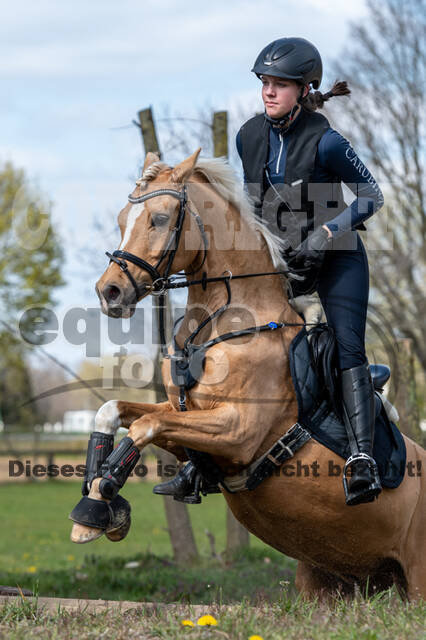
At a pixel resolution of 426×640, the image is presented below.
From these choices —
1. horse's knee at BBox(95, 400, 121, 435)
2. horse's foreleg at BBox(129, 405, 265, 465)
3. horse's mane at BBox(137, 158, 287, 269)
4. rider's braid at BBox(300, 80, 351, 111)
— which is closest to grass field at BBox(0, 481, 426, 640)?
horse's foreleg at BBox(129, 405, 265, 465)

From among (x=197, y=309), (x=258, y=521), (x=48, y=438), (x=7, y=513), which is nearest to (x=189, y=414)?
(x=197, y=309)

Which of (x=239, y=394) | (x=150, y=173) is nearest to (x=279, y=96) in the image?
(x=150, y=173)

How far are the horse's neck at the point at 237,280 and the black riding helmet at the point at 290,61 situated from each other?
0.86 m

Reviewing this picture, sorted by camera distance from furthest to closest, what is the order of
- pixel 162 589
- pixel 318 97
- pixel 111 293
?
pixel 162 589
pixel 318 97
pixel 111 293

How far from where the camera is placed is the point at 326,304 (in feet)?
16.0

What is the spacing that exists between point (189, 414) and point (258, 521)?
1.08 meters

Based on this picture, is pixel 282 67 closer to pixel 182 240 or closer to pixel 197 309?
pixel 182 240

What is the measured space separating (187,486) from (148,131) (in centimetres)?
593

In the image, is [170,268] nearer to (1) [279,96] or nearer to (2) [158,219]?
(2) [158,219]

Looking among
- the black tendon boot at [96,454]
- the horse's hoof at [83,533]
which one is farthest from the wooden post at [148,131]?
the horse's hoof at [83,533]

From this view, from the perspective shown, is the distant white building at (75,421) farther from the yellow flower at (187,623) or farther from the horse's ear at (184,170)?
the yellow flower at (187,623)

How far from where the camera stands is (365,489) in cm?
459

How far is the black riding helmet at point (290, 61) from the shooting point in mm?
4734

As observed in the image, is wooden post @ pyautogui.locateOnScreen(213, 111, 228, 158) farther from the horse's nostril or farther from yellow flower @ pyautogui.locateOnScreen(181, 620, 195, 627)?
yellow flower @ pyautogui.locateOnScreen(181, 620, 195, 627)
